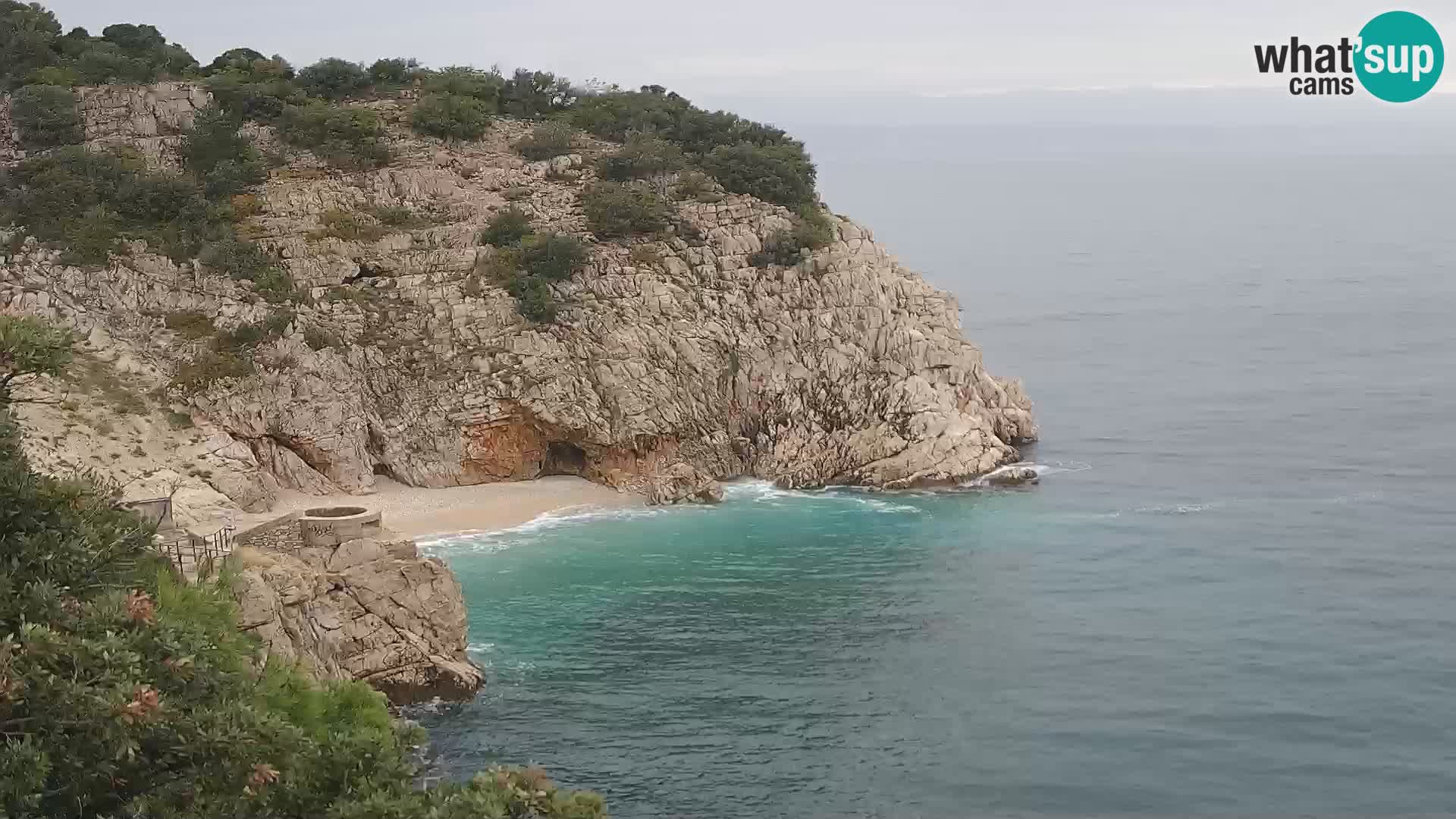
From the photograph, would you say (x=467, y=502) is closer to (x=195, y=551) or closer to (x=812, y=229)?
(x=812, y=229)

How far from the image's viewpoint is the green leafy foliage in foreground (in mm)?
14312

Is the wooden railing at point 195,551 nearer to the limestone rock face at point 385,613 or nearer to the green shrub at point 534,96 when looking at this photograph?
the limestone rock face at point 385,613

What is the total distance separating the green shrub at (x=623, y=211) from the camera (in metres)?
59.6

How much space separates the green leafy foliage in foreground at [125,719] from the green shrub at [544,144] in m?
47.0

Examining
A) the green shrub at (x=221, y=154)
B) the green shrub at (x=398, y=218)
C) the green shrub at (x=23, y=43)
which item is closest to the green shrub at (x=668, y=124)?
the green shrub at (x=398, y=218)

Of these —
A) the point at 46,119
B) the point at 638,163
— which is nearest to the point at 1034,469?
the point at 638,163

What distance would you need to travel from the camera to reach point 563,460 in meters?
56.5

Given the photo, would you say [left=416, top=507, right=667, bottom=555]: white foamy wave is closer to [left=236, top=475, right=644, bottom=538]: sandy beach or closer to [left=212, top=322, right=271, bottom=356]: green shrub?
[left=236, top=475, right=644, bottom=538]: sandy beach

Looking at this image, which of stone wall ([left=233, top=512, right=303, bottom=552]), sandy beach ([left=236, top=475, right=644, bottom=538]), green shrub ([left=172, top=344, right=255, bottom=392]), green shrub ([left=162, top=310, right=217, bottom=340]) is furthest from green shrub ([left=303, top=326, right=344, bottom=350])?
stone wall ([left=233, top=512, right=303, bottom=552])

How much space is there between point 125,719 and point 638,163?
1963 inches

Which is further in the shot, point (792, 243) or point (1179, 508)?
point (792, 243)

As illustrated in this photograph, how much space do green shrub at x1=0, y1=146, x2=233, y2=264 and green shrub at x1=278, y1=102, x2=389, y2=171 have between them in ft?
17.7

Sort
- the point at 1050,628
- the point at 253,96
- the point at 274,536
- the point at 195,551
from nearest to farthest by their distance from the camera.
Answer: the point at 195,551, the point at 274,536, the point at 1050,628, the point at 253,96

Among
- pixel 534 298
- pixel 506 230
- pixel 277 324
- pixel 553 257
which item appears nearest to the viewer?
pixel 277 324
